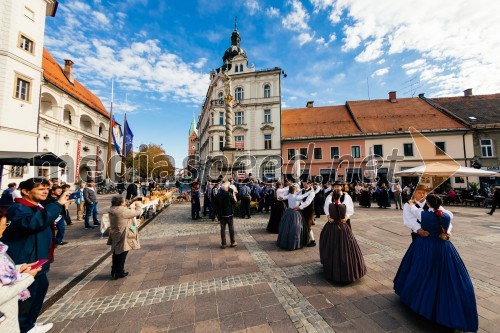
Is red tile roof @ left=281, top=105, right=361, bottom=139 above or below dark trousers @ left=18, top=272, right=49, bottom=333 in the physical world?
above

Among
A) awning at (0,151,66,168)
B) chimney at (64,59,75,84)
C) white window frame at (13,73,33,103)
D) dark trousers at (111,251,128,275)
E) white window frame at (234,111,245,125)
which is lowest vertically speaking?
dark trousers at (111,251,128,275)

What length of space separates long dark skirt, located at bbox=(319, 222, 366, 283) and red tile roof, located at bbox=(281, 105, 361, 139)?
85.6 ft

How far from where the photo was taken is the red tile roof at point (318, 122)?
28.6 metres

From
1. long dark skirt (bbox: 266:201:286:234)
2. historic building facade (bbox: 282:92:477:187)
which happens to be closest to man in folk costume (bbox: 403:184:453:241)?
long dark skirt (bbox: 266:201:286:234)

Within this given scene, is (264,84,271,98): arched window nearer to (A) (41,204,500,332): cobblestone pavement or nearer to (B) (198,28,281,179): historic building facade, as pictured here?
(B) (198,28,281,179): historic building facade

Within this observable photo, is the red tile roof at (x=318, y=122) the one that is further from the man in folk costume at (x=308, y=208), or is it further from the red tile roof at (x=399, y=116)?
the man in folk costume at (x=308, y=208)

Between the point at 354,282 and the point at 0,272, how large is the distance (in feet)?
15.7

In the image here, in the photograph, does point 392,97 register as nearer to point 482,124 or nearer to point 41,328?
point 482,124

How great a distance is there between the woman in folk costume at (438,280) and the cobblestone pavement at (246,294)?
0.26m

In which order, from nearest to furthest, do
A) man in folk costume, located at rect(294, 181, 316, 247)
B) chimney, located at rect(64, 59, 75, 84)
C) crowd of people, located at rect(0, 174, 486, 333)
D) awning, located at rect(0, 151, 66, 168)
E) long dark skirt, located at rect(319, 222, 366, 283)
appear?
crowd of people, located at rect(0, 174, 486, 333), long dark skirt, located at rect(319, 222, 366, 283), man in folk costume, located at rect(294, 181, 316, 247), awning, located at rect(0, 151, 66, 168), chimney, located at rect(64, 59, 75, 84)

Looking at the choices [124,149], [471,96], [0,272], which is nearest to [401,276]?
[0,272]

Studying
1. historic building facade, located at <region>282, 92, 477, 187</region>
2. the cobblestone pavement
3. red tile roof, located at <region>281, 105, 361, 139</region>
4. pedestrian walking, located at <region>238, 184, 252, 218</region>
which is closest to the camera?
the cobblestone pavement

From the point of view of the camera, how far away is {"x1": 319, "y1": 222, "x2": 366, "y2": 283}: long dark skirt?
3.82 m

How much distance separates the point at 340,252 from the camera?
12.8ft
